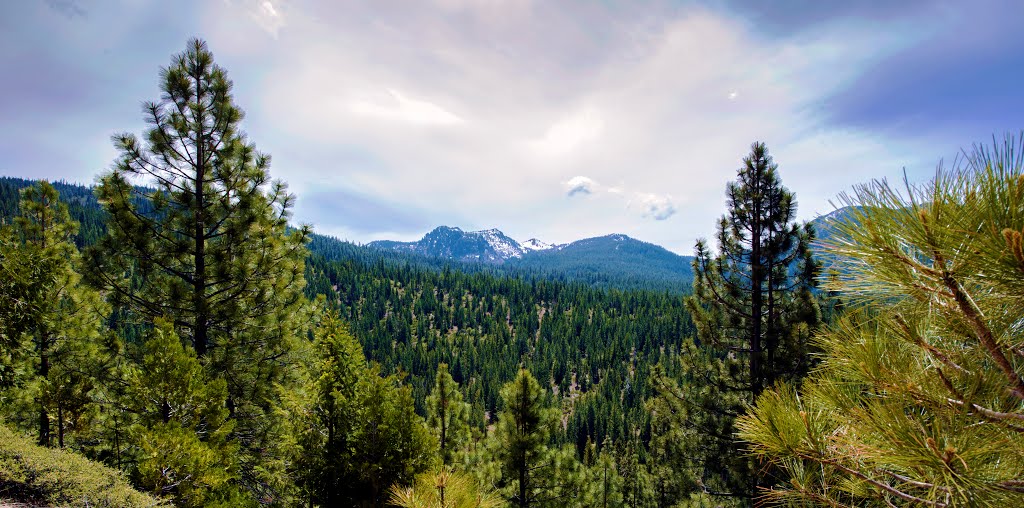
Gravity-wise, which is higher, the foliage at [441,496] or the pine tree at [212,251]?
the pine tree at [212,251]

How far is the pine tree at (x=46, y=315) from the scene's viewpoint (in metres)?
6.44

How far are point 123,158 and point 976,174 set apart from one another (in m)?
10.4

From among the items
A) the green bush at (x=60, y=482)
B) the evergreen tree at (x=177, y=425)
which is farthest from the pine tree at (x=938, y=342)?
the green bush at (x=60, y=482)

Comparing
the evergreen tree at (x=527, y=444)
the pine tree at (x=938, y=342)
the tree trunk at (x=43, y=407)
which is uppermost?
the pine tree at (x=938, y=342)

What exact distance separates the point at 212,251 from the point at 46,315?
3747mm

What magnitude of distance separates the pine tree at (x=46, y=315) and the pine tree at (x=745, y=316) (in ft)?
39.3

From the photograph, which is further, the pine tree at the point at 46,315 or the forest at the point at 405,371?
the pine tree at the point at 46,315

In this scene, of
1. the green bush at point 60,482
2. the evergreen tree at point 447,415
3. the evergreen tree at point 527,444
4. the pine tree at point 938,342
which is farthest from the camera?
the evergreen tree at point 447,415

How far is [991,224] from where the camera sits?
170cm

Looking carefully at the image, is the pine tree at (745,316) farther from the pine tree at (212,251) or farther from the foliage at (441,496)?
the pine tree at (212,251)

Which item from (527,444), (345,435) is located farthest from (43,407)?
(527,444)

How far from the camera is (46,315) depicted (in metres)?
7.31

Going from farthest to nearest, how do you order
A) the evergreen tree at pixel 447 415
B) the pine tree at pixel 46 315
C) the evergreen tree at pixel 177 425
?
the evergreen tree at pixel 447 415 < the pine tree at pixel 46 315 < the evergreen tree at pixel 177 425

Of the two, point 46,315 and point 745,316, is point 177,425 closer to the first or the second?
point 46,315
